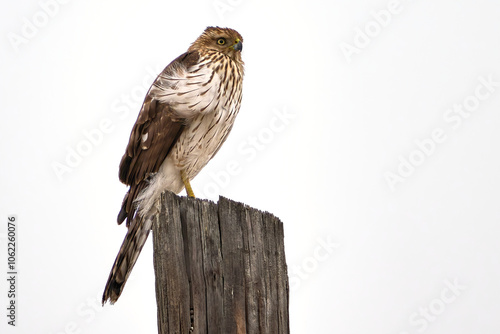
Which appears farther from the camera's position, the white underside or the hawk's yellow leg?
the hawk's yellow leg

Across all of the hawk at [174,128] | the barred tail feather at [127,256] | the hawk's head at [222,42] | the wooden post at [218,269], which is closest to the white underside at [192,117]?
the hawk at [174,128]

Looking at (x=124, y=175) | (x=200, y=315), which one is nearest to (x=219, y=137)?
(x=124, y=175)

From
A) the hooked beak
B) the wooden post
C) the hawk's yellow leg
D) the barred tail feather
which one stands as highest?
the hooked beak

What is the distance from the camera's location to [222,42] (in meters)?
5.11

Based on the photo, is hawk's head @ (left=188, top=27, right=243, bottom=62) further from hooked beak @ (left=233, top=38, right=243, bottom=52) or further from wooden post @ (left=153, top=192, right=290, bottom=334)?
wooden post @ (left=153, top=192, right=290, bottom=334)

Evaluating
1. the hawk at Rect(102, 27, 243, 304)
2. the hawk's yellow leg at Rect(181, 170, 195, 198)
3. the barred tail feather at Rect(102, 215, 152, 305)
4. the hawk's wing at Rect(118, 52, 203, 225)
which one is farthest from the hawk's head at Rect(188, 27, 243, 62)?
the barred tail feather at Rect(102, 215, 152, 305)

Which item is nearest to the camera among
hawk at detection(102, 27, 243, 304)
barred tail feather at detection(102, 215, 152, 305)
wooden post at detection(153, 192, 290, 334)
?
wooden post at detection(153, 192, 290, 334)

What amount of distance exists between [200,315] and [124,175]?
2.53 metres

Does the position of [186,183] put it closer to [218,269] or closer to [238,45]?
[238,45]

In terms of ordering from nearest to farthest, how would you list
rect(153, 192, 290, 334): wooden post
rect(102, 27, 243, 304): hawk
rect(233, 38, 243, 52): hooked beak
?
rect(153, 192, 290, 334): wooden post, rect(102, 27, 243, 304): hawk, rect(233, 38, 243, 52): hooked beak

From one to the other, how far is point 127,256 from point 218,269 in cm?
184

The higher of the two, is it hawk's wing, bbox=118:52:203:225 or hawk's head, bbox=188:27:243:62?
hawk's head, bbox=188:27:243:62

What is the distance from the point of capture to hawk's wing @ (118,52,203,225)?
4.48 m

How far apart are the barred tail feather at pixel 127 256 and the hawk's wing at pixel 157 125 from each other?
123mm
